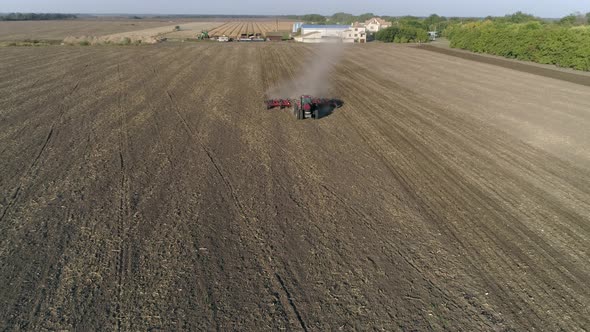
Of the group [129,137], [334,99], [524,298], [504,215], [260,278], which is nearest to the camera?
[524,298]

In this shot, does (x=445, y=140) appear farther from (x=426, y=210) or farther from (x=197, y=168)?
(x=197, y=168)

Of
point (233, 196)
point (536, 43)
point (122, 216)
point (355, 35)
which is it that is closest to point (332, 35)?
point (355, 35)

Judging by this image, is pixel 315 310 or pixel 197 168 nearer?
pixel 315 310

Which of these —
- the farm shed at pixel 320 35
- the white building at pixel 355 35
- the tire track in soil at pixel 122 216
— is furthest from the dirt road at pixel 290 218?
the white building at pixel 355 35

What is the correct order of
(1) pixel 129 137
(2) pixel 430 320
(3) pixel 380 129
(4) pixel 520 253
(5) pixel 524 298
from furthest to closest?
(3) pixel 380 129 → (1) pixel 129 137 → (4) pixel 520 253 → (5) pixel 524 298 → (2) pixel 430 320

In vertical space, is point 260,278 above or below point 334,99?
below

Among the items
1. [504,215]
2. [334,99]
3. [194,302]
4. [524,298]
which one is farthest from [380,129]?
[194,302]

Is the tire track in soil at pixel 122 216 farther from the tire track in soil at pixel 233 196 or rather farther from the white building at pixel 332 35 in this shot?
the white building at pixel 332 35

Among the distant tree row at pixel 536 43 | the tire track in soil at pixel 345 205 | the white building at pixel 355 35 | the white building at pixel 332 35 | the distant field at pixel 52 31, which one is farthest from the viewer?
the distant field at pixel 52 31

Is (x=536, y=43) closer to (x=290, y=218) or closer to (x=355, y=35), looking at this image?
(x=355, y=35)
